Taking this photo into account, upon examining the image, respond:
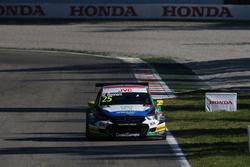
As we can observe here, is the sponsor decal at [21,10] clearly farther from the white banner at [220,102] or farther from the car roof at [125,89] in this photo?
the car roof at [125,89]

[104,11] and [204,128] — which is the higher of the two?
[204,128]

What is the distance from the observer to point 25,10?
74.6m

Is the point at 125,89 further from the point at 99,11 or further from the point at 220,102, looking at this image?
the point at 99,11

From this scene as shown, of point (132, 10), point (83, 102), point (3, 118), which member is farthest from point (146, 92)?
point (132, 10)

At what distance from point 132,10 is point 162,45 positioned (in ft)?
47.2

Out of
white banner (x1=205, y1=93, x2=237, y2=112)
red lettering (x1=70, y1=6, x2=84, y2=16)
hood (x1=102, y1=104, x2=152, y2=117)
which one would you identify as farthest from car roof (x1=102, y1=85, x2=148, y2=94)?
red lettering (x1=70, y1=6, x2=84, y2=16)

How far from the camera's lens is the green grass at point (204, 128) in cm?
1805

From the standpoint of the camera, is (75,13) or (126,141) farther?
(75,13)

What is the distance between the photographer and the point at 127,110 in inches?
846

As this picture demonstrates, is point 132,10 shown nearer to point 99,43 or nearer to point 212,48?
point 99,43

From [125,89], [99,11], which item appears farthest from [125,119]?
[99,11]

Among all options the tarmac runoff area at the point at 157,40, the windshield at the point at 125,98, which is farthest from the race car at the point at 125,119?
the tarmac runoff area at the point at 157,40

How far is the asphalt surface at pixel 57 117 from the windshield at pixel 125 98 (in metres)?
1.08

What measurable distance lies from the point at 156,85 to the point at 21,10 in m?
39.1
